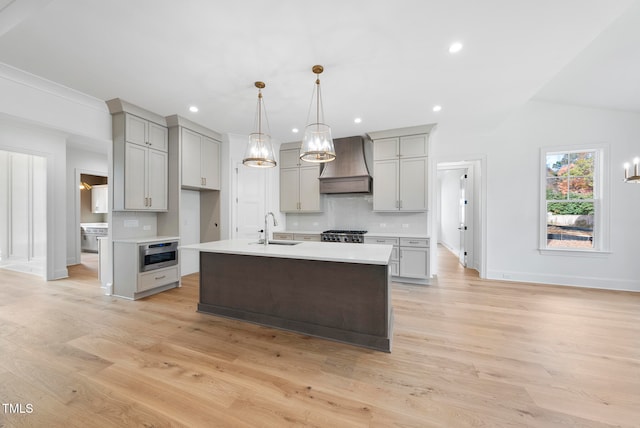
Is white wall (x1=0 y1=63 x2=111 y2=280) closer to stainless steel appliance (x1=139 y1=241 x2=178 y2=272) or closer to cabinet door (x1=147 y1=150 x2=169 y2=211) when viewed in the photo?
cabinet door (x1=147 y1=150 x2=169 y2=211)

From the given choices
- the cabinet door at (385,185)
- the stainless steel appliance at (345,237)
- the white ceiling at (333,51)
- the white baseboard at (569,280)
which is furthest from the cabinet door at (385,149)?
the white baseboard at (569,280)

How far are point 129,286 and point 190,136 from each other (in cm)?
257

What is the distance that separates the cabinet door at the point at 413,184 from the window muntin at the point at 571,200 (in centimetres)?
213

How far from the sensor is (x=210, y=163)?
462cm

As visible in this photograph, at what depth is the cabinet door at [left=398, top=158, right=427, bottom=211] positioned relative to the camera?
436cm

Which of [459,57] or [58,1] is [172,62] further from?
[459,57]

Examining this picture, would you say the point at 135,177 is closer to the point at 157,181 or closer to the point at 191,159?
the point at 157,181

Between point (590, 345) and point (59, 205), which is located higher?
point (59, 205)

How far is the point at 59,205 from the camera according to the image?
4578 millimetres

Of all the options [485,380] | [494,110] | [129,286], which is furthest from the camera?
[494,110]

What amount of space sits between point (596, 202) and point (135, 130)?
24.6 ft

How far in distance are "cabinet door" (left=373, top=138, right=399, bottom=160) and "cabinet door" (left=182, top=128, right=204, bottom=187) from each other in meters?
3.27

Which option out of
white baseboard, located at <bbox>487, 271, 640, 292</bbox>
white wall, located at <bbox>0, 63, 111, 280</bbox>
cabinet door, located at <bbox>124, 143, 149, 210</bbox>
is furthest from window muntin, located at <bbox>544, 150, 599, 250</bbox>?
white wall, located at <bbox>0, 63, 111, 280</bbox>

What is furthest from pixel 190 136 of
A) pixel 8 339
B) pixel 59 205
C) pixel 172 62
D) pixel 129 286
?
pixel 8 339
